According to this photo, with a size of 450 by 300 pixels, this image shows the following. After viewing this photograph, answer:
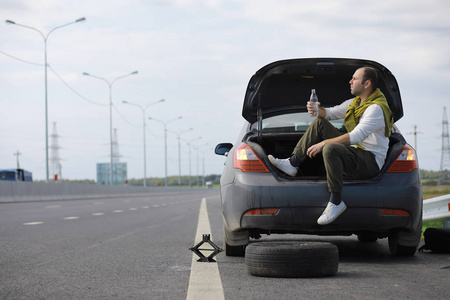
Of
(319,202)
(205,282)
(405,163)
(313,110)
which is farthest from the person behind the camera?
(313,110)

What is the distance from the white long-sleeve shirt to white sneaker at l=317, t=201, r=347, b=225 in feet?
1.92

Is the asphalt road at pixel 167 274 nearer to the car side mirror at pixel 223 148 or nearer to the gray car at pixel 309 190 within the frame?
the gray car at pixel 309 190

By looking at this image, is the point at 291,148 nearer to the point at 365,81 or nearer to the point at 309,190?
the point at 365,81

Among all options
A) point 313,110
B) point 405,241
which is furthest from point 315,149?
point 405,241

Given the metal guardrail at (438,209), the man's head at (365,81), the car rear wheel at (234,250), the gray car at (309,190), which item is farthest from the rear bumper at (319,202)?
the metal guardrail at (438,209)

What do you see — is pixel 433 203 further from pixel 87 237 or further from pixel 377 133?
pixel 87 237

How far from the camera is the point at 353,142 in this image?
612 centimetres

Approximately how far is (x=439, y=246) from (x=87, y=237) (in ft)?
15.6

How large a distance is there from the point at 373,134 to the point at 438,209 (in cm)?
407

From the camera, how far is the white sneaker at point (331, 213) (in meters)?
5.79

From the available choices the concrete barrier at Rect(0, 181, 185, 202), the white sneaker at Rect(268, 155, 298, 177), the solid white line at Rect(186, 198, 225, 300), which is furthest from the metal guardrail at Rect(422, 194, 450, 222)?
the concrete barrier at Rect(0, 181, 185, 202)

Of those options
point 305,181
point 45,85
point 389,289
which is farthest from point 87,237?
point 45,85

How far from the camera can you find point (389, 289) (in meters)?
4.61

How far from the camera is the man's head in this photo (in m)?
6.32
